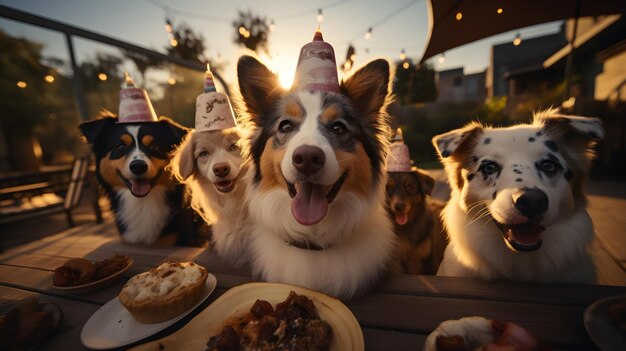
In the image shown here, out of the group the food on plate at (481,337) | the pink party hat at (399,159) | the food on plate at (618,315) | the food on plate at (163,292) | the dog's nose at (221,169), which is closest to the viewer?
the food on plate at (481,337)

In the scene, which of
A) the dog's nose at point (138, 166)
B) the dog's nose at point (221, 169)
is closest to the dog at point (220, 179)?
the dog's nose at point (221, 169)

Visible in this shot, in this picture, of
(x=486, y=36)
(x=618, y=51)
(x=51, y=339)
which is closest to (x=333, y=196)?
(x=51, y=339)

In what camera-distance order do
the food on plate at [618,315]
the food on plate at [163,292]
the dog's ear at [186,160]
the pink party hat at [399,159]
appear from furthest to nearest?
the pink party hat at [399,159], the dog's ear at [186,160], the food on plate at [163,292], the food on plate at [618,315]

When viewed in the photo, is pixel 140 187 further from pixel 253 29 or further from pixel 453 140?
pixel 253 29

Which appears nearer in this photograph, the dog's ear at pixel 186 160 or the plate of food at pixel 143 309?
the plate of food at pixel 143 309

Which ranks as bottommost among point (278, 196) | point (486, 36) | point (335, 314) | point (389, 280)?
point (389, 280)

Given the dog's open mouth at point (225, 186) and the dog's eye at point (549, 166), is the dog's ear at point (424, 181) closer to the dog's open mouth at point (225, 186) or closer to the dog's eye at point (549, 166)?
the dog's eye at point (549, 166)

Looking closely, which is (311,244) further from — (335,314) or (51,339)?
(51,339)
